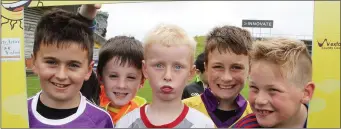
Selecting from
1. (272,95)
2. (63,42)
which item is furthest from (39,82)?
(272,95)

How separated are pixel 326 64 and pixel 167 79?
2.94ft

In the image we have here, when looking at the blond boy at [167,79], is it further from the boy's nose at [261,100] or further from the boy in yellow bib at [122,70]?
the boy's nose at [261,100]

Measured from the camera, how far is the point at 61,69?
2375 millimetres

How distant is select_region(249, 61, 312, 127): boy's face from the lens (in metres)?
2.25

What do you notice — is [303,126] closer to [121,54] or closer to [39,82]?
[121,54]

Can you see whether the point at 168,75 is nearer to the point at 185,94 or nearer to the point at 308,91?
the point at 185,94

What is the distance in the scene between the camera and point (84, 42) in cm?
244

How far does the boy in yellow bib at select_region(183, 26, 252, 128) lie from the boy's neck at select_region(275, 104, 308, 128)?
0.27 meters

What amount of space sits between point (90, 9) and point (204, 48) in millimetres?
728

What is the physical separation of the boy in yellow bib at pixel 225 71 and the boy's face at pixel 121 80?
34 centimetres

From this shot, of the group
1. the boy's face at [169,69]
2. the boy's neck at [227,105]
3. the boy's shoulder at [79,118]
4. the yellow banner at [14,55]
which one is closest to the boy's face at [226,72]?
the boy's neck at [227,105]

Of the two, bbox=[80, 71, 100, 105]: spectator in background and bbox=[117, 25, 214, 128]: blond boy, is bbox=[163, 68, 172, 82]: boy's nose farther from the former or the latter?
bbox=[80, 71, 100, 105]: spectator in background

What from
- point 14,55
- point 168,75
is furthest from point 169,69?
point 14,55

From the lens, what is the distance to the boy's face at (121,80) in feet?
8.14
